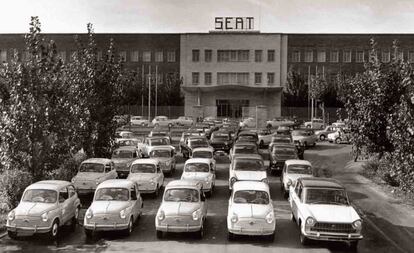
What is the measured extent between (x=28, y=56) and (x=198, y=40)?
56.5 m

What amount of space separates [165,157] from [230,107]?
51017mm

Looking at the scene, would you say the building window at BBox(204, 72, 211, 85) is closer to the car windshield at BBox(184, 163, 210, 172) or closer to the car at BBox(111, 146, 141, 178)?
the car at BBox(111, 146, 141, 178)

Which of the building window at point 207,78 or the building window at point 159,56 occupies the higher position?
the building window at point 159,56

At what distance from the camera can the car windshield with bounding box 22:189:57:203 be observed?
1762 cm

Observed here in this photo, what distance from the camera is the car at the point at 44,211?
1670 centimetres

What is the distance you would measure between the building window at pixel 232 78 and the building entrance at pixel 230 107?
106 inches

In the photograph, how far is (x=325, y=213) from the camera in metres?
16.6

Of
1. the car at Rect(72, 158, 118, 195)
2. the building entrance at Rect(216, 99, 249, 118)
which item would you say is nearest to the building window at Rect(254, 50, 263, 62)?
the building entrance at Rect(216, 99, 249, 118)

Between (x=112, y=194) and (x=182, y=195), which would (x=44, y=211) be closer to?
(x=112, y=194)

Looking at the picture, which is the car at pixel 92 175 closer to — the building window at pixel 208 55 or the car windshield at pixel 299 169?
the car windshield at pixel 299 169

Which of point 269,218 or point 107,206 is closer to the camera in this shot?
point 269,218

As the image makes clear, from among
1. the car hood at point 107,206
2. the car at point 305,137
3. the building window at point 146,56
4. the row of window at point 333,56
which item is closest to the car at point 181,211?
the car hood at point 107,206

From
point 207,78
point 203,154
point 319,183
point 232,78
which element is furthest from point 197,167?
point 207,78

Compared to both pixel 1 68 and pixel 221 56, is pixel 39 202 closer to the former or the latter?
pixel 1 68
